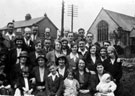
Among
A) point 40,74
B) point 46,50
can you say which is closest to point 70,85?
point 40,74

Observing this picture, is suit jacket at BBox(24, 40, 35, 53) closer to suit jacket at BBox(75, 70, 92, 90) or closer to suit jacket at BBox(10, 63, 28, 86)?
suit jacket at BBox(10, 63, 28, 86)

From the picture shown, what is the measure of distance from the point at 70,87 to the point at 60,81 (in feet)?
1.11

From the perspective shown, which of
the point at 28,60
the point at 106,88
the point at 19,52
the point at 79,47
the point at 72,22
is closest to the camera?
the point at 106,88

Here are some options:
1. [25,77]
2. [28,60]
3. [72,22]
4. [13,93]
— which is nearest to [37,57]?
[28,60]

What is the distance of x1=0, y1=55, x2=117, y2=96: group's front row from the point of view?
683 cm

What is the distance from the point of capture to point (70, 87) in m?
6.87

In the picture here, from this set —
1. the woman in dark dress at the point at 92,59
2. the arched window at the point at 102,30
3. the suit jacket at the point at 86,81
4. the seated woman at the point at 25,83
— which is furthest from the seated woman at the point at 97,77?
the arched window at the point at 102,30

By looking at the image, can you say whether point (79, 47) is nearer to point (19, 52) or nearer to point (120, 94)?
point (19, 52)

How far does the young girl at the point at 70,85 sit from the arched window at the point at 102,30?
3973 centimetres

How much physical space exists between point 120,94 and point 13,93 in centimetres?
459

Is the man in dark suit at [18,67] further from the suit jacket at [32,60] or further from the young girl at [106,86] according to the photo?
the young girl at [106,86]

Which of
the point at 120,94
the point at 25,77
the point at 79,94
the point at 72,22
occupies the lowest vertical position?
the point at 120,94

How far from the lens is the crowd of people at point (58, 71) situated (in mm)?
6867

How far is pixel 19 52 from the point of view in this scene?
7.88 metres
